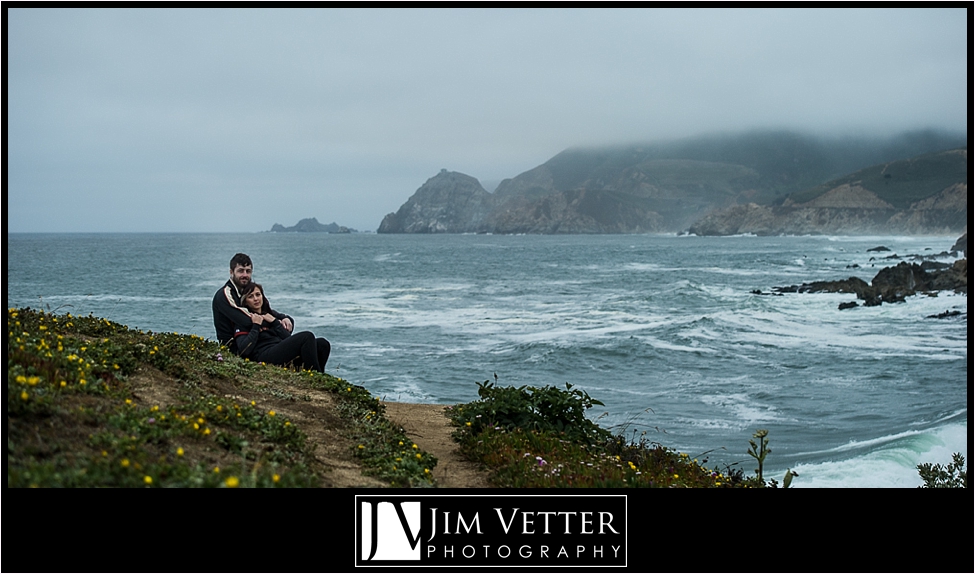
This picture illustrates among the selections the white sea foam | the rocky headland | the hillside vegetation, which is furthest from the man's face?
the hillside vegetation

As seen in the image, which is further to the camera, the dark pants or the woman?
the dark pants

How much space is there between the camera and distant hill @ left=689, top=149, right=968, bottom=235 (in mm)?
98000

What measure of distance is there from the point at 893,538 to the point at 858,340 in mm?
28077

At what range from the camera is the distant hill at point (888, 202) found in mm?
98000

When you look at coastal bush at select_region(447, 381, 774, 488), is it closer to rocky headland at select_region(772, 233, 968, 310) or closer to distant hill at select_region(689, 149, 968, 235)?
rocky headland at select_region(772, 233, 968, 310)

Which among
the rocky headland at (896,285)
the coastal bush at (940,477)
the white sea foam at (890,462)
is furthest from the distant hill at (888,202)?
the coastal bush at (940,477)

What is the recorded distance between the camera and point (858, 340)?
31359 millimetres

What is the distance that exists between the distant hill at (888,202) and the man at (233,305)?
237 feet

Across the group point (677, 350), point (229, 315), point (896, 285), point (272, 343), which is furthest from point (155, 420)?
point (896, 285)

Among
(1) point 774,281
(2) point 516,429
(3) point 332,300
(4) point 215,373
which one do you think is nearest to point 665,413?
(2) point 516,429

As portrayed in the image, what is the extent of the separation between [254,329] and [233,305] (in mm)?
505

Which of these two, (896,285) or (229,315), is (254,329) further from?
(896,285)

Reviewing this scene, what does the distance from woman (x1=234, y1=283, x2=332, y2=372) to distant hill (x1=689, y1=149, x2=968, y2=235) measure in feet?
234

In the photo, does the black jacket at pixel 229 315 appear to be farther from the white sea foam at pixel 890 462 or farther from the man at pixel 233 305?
the white sea foam at pixel 890 462
